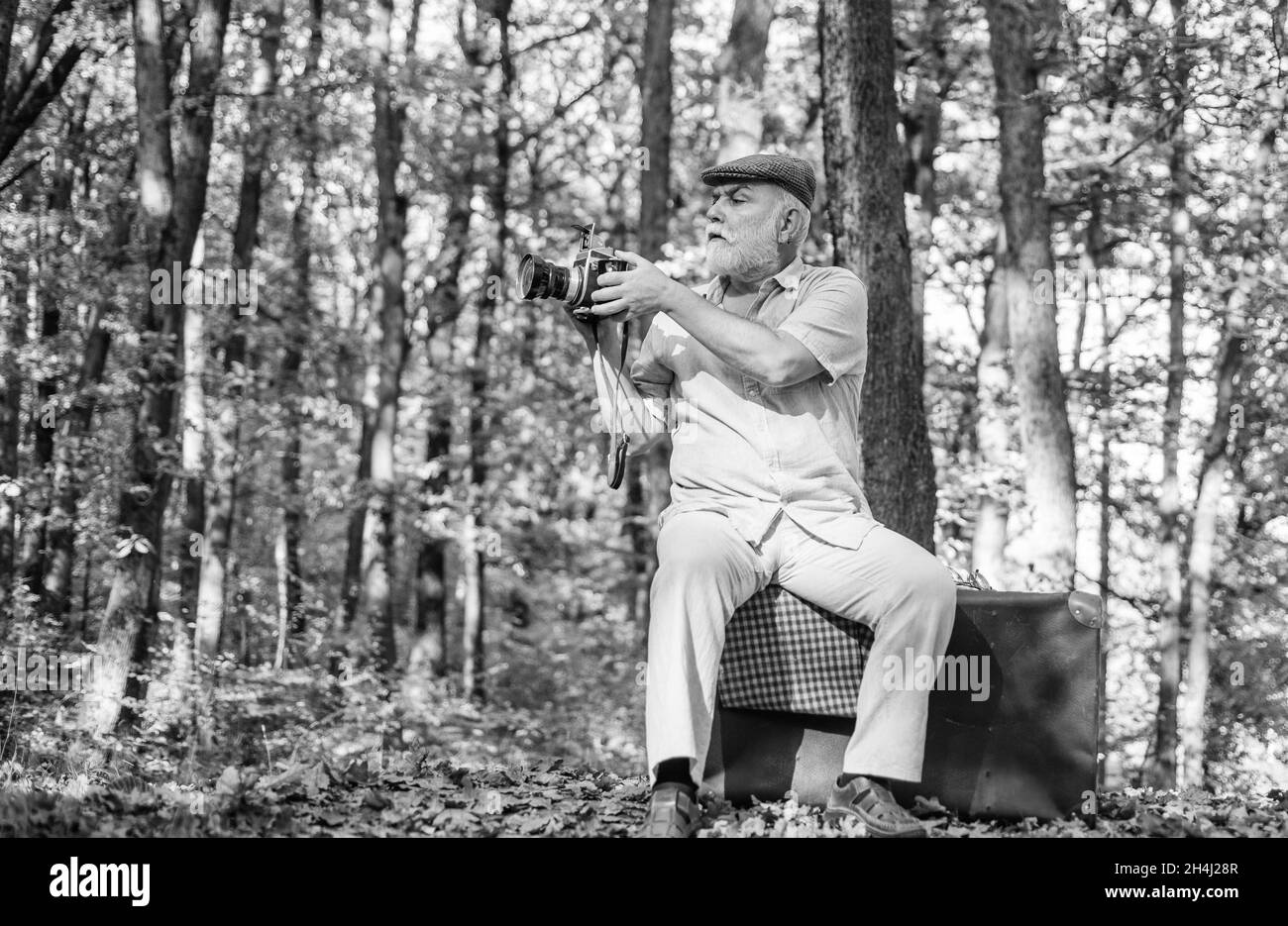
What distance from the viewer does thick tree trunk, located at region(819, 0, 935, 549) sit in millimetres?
6891

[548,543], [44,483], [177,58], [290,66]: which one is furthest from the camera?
[548,543]

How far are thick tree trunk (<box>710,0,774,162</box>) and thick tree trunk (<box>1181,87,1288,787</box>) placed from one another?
453 cm

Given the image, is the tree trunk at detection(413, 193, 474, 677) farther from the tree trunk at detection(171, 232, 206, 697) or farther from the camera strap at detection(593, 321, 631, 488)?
the camera strap at detection(593, 321, 631, 488)

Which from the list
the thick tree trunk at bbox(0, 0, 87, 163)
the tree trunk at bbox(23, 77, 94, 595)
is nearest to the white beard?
the thick tree trunk at bbox(0, 0, 87, 163)

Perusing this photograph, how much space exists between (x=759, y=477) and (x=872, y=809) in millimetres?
1084

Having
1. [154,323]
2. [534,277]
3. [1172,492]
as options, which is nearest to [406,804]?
[534,277]

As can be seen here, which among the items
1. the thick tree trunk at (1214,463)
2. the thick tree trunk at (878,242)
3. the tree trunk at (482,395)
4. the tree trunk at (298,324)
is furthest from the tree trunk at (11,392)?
the thick tree trunk at (1214,463)

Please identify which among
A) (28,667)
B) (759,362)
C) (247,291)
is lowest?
(28,667)

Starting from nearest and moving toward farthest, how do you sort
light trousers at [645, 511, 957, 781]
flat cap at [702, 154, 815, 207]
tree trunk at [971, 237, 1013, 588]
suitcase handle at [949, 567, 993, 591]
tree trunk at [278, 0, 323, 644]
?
light trousers at [645, 511, 957, 781] < flat cap at [702, 154, 815, 207] < suitcase handle at [949, 567, 993, 591] < tree trunk at [971, 237, 1013, 588] < tree trunk at [278, 0, 323, 644]

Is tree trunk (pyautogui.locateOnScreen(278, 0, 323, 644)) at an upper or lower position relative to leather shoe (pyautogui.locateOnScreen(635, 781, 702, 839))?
upper

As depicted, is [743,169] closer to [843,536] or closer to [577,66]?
[843,536]

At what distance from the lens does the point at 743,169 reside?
4727 mm
